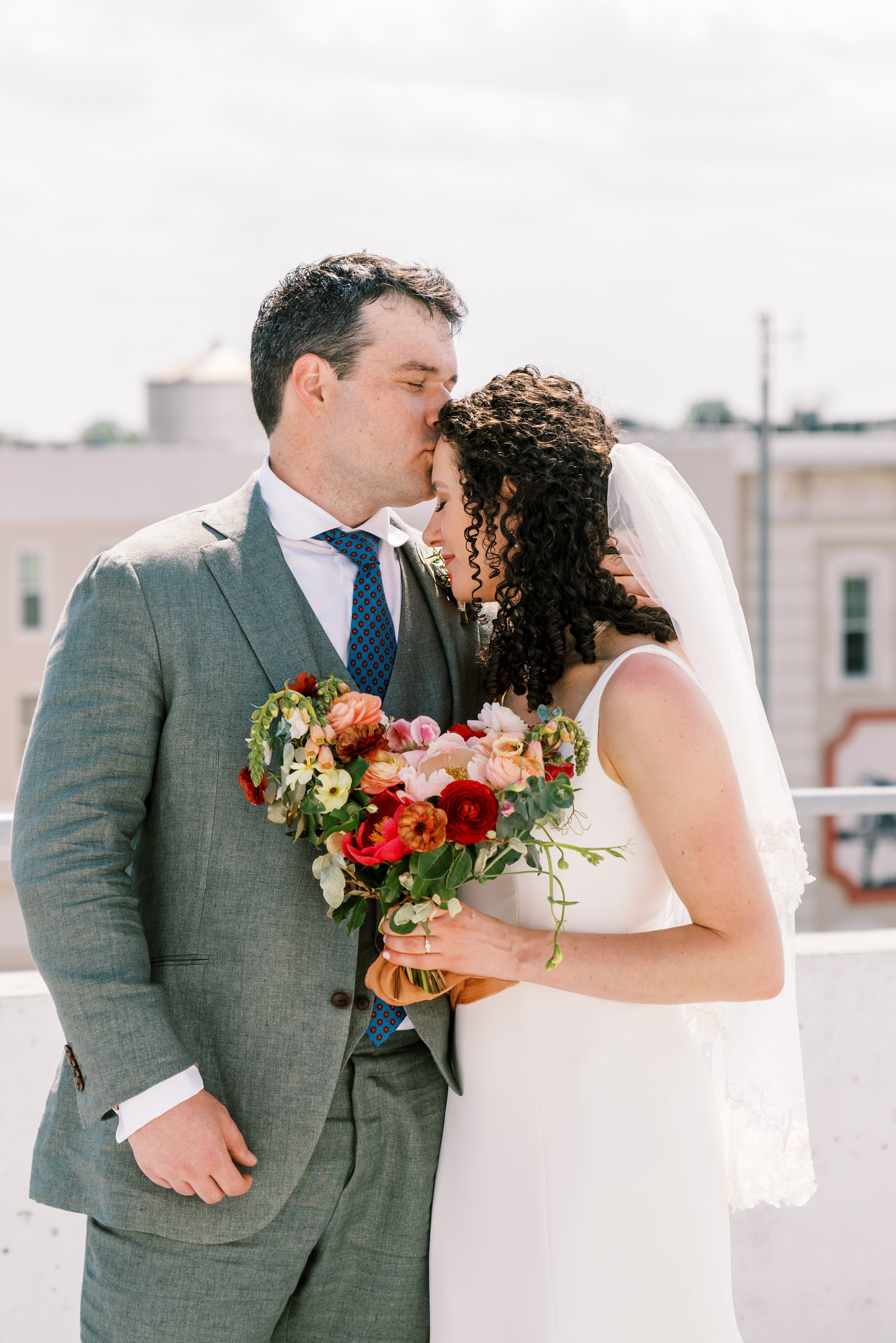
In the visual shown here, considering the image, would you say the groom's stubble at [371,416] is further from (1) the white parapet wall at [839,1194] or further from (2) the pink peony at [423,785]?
(1) the white parapet wall at [839,1194]

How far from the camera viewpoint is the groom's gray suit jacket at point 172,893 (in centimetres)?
184

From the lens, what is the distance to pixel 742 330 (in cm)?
2772

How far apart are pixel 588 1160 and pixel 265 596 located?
3.34 feet

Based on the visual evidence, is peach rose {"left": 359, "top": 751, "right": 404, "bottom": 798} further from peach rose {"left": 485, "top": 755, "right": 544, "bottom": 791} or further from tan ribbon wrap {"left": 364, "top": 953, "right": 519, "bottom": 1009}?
tan ribbon wrap {"left": 364, "top": 953, "right": 519, "bottom": 1009}

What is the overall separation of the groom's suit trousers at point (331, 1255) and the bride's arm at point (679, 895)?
0.98 ft

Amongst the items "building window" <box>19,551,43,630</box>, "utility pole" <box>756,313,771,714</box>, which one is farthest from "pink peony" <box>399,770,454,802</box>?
"building window" <box>19,551,43,630</box>

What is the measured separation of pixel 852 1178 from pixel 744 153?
31.2 m

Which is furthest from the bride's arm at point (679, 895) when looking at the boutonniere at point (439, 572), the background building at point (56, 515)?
the background building at point (56, 515)

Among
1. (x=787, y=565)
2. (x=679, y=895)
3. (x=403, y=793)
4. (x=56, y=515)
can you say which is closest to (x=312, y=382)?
(x=403, y=793)

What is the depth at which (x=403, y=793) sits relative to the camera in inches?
67.1

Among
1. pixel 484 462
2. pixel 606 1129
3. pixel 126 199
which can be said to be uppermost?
pixel 126 199

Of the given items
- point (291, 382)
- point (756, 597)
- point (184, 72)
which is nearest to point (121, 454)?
point (756, 597)

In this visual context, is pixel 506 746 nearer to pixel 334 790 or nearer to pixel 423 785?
pixel 423 785

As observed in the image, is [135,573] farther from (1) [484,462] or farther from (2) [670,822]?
(2) [670,822]
